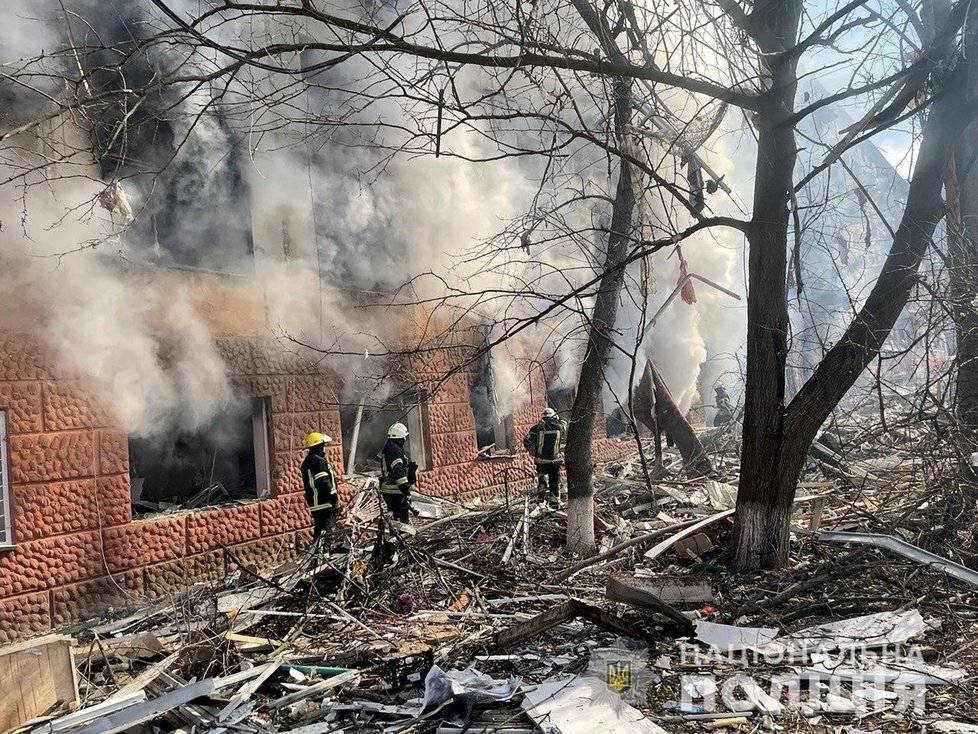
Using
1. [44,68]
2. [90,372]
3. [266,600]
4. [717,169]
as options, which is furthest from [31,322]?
[717,169]

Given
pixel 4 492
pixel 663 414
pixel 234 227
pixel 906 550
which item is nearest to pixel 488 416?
pixel 663 414

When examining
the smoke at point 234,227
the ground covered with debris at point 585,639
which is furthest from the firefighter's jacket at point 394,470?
the smoke at point 234,227

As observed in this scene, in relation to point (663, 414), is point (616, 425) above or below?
below

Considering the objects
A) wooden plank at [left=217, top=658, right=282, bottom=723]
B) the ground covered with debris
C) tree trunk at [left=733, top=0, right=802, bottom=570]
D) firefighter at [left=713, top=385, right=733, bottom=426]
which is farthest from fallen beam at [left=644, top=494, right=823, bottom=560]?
firefighter at [left=713, top=385, right=733, bottom=426]

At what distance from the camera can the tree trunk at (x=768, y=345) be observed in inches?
241

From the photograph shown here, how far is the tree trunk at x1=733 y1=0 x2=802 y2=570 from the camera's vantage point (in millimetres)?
6117

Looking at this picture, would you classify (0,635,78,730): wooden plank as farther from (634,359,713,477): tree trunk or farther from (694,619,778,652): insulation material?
(634,359,713,477): tree trunk

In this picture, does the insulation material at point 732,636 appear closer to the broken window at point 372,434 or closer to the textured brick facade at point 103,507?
the textured brick facade at point 103,507

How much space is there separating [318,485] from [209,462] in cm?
345

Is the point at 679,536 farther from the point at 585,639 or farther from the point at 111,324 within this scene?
the point at 111,324

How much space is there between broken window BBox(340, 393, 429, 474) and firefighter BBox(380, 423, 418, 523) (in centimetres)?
81

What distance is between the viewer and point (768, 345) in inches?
247

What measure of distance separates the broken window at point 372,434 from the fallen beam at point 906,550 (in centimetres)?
550

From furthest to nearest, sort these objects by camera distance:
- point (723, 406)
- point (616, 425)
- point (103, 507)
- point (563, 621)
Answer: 1. point (616, 425)
2. point (723, 406)
3. point (103, 507)
4. point (563, 621)
